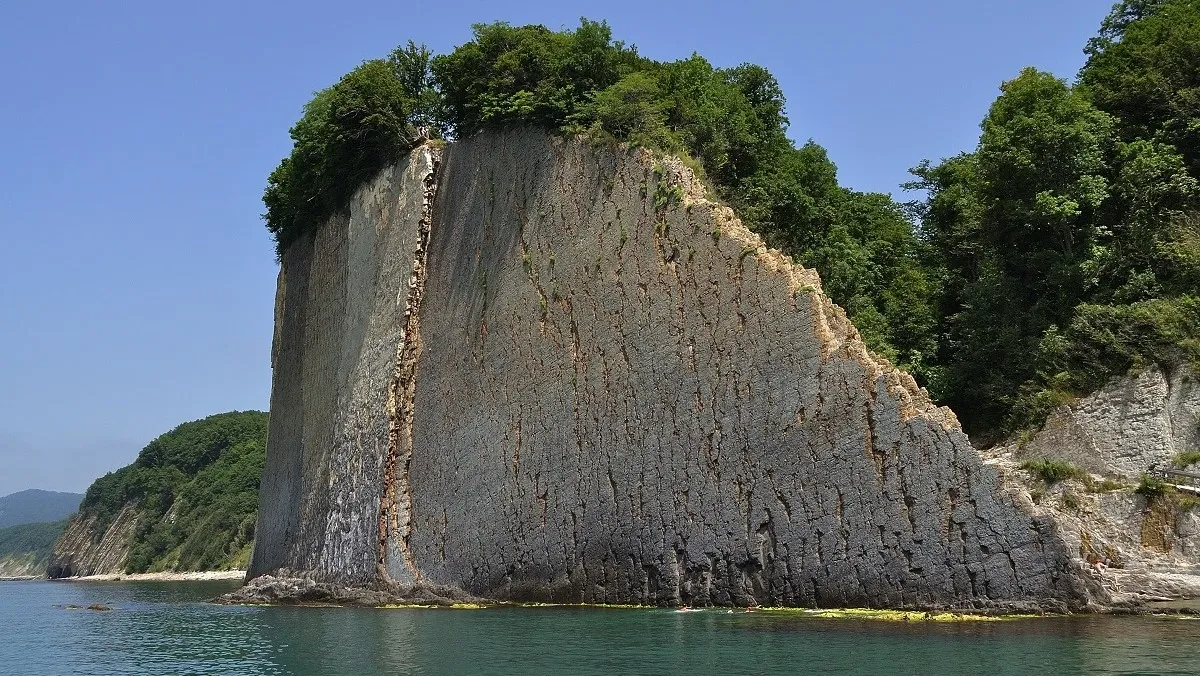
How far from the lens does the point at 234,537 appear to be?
95125mm

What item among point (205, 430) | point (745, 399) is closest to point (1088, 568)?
point (745, 399)

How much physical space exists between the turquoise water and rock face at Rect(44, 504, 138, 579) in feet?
305

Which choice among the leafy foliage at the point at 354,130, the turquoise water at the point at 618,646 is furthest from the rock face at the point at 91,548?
the turquoise water at the point at 618,646

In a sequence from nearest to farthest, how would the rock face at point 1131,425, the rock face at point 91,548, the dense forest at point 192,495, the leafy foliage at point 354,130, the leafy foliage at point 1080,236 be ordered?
the rock face at point 1131,425
the leafy foliage at point 1080,236
the leafy foliage at point 354,130
the dense forest at point 192,495
the rock face at point 91,548

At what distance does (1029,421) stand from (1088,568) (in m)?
6.41

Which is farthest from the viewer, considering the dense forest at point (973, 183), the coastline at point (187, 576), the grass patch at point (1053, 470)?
the coastline at point (187, 576)

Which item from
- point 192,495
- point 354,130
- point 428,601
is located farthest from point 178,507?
point 428,601

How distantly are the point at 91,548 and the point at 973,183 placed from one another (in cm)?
11489

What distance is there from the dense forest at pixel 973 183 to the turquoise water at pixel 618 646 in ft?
31.2

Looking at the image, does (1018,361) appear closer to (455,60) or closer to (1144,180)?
(1144,180)

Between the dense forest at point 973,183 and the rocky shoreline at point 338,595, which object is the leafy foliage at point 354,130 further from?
the rocky shoreline at point 338,595

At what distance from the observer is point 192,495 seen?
109375 millimetres

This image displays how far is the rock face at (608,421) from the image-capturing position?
2414 centimetres

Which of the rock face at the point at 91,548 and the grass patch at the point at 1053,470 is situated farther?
the rock face at the point at 91,548
